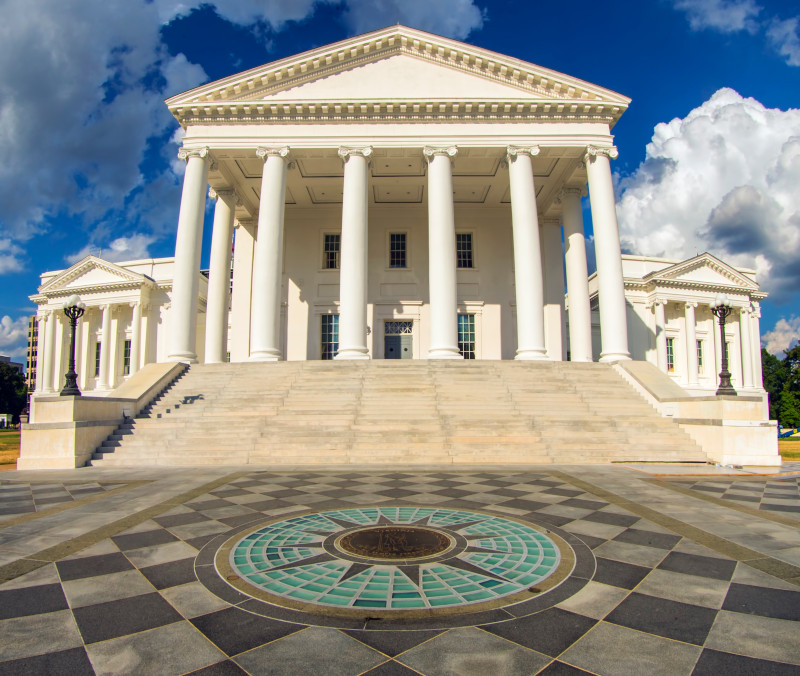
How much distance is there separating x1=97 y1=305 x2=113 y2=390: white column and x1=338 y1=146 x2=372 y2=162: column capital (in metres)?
36.3

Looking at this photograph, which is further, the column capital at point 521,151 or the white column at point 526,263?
the column capital at point 521,151

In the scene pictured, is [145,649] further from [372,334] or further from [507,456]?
[372,334]

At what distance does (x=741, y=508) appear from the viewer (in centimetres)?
752

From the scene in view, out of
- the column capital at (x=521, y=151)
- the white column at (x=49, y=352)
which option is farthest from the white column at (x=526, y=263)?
the white column at (x=49, y=352)

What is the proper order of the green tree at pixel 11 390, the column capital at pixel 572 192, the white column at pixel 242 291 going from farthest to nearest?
the green tree at pixel 11 390
the white column at pixel 242 291
the column capital at pixel 572 192

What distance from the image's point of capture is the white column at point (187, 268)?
76.5 feet

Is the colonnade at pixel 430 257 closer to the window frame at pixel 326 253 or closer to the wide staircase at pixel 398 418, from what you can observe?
the wide staircase at pixel 398 418

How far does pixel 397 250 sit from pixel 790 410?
4869cm

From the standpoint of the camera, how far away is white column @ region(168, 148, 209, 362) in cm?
2331

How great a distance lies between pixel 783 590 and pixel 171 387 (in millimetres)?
19416

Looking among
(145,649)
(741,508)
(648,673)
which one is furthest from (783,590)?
(145,649)

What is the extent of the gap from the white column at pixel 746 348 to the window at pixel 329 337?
4125cm

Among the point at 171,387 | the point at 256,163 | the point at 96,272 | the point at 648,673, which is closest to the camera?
the point at 648,673

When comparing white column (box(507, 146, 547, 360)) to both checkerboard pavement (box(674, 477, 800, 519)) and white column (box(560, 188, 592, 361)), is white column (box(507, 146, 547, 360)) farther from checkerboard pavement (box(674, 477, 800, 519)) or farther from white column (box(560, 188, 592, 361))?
checkerboard pavement (box(674, 477, 800, 519))
